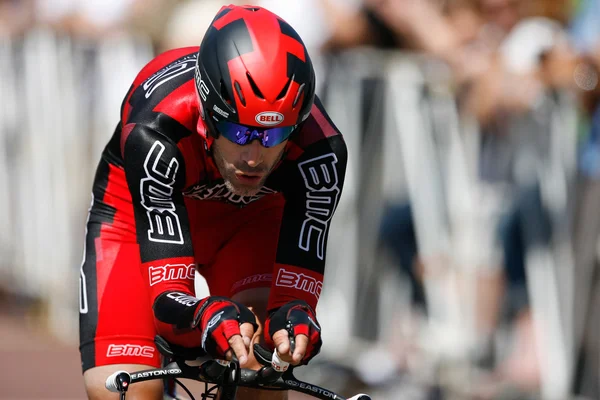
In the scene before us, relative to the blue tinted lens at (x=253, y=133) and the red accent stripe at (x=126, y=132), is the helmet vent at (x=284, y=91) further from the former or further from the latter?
the red accent stripe at (x=126, y=132)

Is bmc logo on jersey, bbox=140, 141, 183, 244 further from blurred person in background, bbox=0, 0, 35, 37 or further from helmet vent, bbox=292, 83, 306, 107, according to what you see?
blurred person in background, bbox=0, 0, 35, 37

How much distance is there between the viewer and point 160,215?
4.30m

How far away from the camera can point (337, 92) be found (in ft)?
26.2

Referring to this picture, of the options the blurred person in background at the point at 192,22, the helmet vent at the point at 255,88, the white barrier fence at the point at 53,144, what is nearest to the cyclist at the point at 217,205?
the helmet vent at the point at 255,88

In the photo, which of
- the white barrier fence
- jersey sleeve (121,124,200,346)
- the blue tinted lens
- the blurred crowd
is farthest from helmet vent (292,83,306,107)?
the white barrier fence

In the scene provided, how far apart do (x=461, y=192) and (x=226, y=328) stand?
376 centimetres

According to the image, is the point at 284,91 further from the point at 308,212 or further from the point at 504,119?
the point at 504,119

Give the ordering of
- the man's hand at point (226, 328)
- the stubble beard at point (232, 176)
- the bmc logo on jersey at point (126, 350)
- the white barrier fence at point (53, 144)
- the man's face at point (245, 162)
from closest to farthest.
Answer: the man's hand at point (226, 328) < the man's face at point (245, 162) < the stubble beard at point (232, 176) < the bmc logo on jersey at point (126, 350) < the white barrier fence at point (53, 144)

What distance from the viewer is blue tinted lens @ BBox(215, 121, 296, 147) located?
4086 mm

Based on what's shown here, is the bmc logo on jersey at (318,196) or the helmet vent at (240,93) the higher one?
the helmet vent at (240,93)

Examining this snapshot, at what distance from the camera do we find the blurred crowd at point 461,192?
21.5 feet

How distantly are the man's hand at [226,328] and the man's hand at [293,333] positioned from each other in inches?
3.7

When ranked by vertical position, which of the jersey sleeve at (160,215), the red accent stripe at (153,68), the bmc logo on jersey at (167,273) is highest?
the red accent stripe at (153,68)

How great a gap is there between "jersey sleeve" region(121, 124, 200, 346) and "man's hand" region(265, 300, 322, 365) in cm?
40
